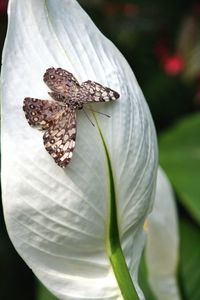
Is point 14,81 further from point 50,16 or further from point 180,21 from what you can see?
Answer: point 180,21

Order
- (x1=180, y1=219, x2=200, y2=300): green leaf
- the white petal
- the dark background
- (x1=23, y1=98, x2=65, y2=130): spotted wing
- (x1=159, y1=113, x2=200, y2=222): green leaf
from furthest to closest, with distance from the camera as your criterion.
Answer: the dark background
(x1=159, y1=113, x2=200, y2=222): green leaf
(x1=180, y1=219, x2=200, y2=300): green leaf
the white petal
(x1=23, y1=98, x2=65, y2=130): spotted wing

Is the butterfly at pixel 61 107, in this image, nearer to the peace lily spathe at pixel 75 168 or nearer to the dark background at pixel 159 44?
the peace lily spathe at pixel 75 168

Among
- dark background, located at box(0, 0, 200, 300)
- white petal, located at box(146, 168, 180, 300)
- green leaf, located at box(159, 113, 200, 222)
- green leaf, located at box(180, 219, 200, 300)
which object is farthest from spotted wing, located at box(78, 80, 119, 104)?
dark background, located at box(0, 0, 200, 300)

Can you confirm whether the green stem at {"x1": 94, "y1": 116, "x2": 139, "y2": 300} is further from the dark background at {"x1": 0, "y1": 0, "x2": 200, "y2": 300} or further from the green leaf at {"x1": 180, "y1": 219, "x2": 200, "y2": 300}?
the dark background at {"x1": 0, "y1": 0, "x2": 200, "y2": 300}

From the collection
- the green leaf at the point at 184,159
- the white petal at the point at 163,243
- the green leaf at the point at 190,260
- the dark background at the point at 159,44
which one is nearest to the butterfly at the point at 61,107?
the white petal at the point at 163,243

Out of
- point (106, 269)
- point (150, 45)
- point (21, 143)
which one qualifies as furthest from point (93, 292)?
point (150, 45)

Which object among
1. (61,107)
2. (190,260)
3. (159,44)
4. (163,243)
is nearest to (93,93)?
(61,107)
